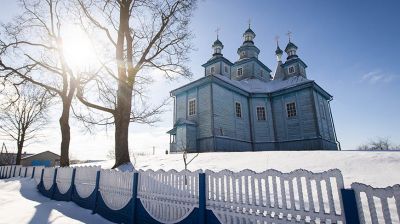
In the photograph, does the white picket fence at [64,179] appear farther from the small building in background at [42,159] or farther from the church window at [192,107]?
the small building in background at [42,159]

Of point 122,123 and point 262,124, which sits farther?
point 262,124

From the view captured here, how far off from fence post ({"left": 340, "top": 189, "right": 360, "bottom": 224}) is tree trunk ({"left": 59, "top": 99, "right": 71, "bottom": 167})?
15467 millimetres

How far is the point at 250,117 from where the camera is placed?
23.4 metres

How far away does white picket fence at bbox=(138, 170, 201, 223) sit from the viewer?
4.66m

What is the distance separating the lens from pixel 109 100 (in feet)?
47.8

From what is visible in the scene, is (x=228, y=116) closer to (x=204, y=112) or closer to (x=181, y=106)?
(x=204, y=112)

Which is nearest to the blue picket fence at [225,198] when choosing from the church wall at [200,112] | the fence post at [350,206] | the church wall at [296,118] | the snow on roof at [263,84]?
the fence post at [350,206]

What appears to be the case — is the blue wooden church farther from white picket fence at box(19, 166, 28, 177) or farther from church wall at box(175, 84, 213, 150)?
white picket fence at box(19, 166, 28, 177)

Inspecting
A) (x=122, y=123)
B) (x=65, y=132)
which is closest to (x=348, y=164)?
(x=122, y=123)

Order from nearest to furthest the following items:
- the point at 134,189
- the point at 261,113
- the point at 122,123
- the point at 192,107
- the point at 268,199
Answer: the point at 268,199 → the point at 134,189 → the point at 122,123 → the point at 192,107 → the point at 261,113

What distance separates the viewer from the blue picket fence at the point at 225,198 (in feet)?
9.30

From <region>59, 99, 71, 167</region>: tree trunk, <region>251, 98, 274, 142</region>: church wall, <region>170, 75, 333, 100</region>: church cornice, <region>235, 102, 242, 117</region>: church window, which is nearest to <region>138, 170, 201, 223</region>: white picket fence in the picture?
<region>59, 99, 71, 167</region>: tree trunk

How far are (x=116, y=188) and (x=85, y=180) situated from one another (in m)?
2.50

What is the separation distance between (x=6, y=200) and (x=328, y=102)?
28044mm
